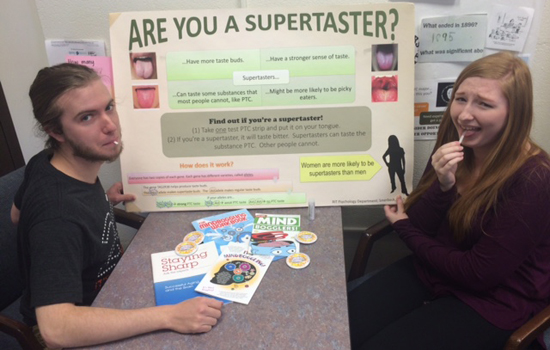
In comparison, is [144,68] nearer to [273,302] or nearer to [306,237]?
[306,237]

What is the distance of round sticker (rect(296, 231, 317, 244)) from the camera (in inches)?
47.0

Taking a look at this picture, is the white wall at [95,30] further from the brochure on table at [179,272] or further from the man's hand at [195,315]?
the man's hand at [195,315]

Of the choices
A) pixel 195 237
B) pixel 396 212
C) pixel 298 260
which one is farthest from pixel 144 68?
pixel 396 212

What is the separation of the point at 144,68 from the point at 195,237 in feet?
1.94

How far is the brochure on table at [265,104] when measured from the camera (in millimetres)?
1347

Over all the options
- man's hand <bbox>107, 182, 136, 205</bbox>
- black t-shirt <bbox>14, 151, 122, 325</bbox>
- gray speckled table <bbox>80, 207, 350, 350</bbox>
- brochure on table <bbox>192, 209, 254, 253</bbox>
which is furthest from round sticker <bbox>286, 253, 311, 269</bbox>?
man's hand <bbox>107, 182, 136, 205</bbox>

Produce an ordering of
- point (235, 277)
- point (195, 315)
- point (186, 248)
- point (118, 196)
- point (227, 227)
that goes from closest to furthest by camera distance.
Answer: point (195, 315) → point (235, 277) → point (186, 248) → point (227, 227) → point (118, 196)

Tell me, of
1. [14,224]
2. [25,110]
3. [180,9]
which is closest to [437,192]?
[180,9]

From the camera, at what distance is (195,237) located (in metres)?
1.24

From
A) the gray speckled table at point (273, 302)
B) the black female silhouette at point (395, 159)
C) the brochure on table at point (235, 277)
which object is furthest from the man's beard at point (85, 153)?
the black female silhouette at point (395, 159)

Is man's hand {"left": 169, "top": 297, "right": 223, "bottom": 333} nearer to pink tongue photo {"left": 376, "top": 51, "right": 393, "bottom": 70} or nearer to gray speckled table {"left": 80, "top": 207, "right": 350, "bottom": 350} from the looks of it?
gray speckled table {"left": 80, "top": 207, "right": 350, "bottom": 350}

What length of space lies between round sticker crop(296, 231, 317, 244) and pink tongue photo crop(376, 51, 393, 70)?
23.2 inches

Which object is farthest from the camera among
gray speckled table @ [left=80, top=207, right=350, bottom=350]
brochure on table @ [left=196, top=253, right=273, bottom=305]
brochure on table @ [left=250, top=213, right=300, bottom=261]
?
brochure on table @ [left=250, top=213, right=300, bottom=261]

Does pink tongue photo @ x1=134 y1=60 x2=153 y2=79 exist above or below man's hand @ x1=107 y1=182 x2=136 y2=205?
above
